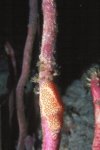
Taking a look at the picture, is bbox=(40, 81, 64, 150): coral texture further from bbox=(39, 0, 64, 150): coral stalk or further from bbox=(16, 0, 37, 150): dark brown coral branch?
bbox=(16, 0, 37, 150): dark brown coral branch

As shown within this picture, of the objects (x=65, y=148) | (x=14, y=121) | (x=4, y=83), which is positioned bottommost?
(x=65, y=148)

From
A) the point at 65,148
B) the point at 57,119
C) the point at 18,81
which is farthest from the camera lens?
the point at 65,148

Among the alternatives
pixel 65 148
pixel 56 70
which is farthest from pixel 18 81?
pixel 65 148

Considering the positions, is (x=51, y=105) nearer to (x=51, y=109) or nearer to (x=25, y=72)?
(x=51, y=109)

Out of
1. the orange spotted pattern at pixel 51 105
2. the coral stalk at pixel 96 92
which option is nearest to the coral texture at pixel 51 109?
→ the orange spotted pattern at pixel 51 105

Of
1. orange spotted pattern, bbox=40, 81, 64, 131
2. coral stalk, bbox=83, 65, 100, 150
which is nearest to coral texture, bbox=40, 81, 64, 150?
orange spotted pattern, bbox=40, 81, 64, 131

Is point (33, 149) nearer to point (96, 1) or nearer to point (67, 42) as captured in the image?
point (67, 42)

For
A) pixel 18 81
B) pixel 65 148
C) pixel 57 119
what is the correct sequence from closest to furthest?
pixel 57 119 < pixel 18 81 < pixel 65 148

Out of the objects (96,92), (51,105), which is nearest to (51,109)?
(51,105)

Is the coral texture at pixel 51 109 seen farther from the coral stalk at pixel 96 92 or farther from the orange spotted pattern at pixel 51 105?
the coral stalk at pixel 96 92
